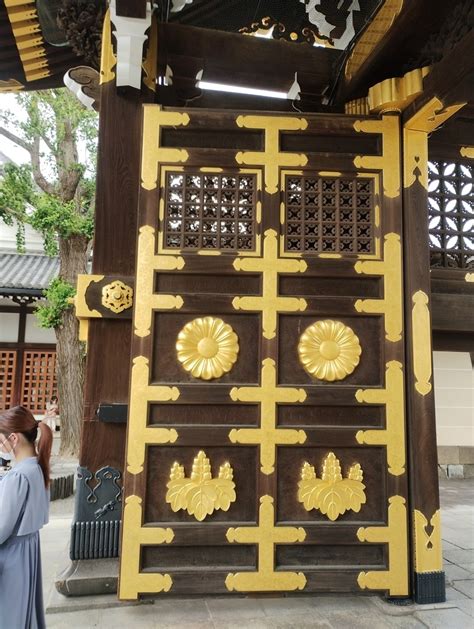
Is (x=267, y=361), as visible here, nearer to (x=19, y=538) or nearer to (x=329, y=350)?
(x=329, y=350)

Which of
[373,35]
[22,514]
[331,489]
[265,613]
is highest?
[373,35]

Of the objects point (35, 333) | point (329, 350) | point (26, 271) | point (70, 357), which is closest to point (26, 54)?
point (329, 350)

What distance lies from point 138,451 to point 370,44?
3.09 metres

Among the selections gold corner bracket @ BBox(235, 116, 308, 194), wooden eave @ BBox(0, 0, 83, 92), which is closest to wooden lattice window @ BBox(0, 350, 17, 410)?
wooden eave @ BBox(0, 0, 83, 92)

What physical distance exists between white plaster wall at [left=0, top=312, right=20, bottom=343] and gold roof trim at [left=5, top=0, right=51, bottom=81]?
30.5 ft

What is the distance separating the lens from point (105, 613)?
Result: 2717 millimetres

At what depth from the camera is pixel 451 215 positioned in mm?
3803

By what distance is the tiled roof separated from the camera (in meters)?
11.6

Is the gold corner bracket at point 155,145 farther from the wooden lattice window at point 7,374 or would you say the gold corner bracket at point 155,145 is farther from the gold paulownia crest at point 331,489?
the wooden lattice window at point 7,374

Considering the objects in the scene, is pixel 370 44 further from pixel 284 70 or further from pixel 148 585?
pixel 148 585

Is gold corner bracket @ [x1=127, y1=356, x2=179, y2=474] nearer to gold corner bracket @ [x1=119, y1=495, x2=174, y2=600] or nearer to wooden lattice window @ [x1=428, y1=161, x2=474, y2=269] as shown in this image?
gold corner bracket @ [x1=119, y1=495, x2=174, y2=600]

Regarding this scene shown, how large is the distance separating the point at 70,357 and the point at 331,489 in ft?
23.7

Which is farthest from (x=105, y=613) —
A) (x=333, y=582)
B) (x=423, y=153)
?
(x=423, y=153)

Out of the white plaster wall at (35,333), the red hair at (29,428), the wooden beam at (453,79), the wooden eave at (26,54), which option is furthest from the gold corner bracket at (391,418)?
the white plaster wall at (35,333)
